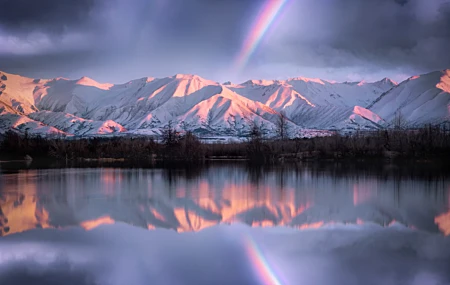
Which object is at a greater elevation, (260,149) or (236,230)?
(260,149)

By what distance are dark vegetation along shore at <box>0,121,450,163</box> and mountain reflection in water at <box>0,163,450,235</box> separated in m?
31.2

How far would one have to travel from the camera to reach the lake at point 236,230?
39.2 feet

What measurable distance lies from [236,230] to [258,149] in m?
58.4

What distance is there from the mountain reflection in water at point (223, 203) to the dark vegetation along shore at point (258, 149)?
3123cm

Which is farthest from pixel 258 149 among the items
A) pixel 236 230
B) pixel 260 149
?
pixel 236 230

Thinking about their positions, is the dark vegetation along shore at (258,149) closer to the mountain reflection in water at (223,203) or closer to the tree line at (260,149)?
the tree line at (260,149)

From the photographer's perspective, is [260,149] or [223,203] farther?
[260,149]

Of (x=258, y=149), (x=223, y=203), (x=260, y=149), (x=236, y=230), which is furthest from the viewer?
(x=258, y=149)

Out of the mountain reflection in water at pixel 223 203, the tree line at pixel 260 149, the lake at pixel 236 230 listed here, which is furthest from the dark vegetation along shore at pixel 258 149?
the lake at pixel 236 230

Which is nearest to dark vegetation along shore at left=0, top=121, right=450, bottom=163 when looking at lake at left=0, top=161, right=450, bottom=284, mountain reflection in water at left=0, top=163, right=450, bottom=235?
mountain reflection in water at left=0, top=163, right=450, bottom=235

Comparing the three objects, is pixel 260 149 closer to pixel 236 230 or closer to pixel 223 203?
pixel 223 203

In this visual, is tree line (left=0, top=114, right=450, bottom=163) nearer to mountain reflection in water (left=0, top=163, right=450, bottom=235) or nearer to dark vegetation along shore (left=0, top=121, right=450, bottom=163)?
dark vegetation along shore (left=0, top=121, right=450, bottom=163)

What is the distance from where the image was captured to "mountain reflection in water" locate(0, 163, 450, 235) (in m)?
18.4

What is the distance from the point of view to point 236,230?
16766mm
